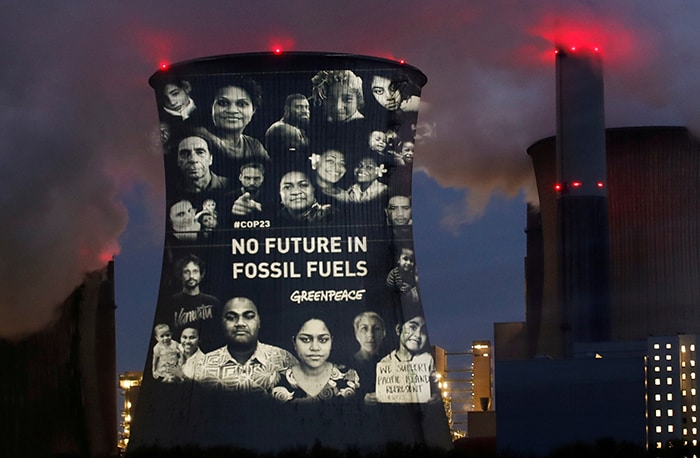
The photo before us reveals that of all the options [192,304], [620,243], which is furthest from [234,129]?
[620,243]

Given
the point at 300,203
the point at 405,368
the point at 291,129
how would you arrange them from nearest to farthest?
the point at 291,129
the point at 300,203
the point at 405,368

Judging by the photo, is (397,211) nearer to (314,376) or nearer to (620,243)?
(314,376)

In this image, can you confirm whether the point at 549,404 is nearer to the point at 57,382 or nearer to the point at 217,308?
the point at 217,308

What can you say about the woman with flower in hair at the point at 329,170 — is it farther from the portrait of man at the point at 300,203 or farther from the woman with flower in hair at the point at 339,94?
the woman with flower in hair at the point at 339,94

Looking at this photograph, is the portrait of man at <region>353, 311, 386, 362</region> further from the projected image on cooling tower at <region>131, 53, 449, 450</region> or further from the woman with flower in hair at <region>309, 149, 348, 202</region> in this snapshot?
the woman with flower in hair at <region>309, 149, 348, 202</region>

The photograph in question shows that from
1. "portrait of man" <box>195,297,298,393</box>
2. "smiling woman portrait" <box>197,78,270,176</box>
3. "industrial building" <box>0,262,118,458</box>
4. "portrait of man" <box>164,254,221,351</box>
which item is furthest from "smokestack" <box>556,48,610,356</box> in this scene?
"portrait of man" <box>164,254,221,351</box>
